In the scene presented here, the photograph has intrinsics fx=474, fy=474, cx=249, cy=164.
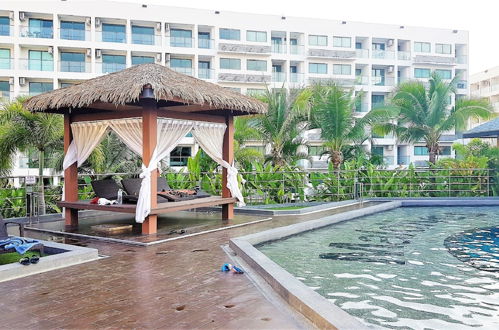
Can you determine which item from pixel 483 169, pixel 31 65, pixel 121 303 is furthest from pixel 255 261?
pixel 31 65

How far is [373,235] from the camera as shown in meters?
9.81

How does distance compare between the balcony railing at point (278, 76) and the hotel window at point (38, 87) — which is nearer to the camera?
the hotel window at point (38, 87)

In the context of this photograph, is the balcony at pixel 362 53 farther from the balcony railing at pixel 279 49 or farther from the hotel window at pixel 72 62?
the hotel window at pixel 72 62

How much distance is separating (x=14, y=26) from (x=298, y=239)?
3335 cm

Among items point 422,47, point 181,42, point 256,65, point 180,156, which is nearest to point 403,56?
point 422,47

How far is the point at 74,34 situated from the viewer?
36.4 m

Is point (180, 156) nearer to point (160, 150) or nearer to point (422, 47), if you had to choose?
point (422, 47)

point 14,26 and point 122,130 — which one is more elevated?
point 14,26

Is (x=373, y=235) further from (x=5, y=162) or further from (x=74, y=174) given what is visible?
(x=5, y=162)

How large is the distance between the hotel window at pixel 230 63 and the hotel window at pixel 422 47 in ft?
61.2

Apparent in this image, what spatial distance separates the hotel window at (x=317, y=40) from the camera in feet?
145

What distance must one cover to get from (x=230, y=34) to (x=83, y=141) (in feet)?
108

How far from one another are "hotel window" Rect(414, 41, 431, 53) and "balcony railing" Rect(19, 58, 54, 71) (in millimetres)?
34005

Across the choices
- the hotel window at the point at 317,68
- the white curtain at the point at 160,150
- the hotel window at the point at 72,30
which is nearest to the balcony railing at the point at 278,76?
the hotel window at the point at 317,68
